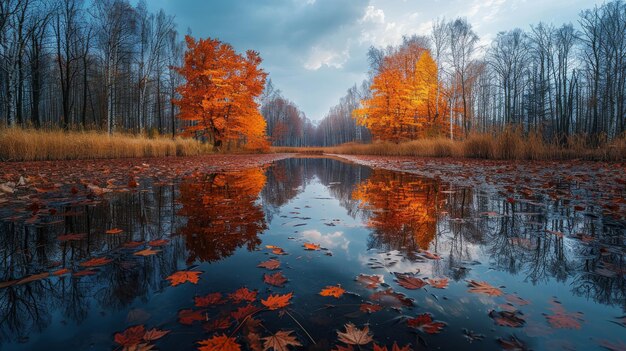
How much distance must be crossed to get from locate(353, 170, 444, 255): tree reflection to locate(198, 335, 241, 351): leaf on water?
138 centimetres

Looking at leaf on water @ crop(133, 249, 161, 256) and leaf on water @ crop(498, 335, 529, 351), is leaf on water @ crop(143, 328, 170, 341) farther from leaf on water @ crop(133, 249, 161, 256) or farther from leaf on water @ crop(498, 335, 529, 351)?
leaf on water @ crop(498, 335, 529, 351)

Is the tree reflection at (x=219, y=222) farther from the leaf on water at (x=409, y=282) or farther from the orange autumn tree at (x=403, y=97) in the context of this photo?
the orange autumn tree at (x=403, y=97)

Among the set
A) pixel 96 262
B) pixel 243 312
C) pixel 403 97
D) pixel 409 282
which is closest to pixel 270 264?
pixel 243 312

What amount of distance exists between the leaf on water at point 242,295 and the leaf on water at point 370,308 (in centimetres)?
55

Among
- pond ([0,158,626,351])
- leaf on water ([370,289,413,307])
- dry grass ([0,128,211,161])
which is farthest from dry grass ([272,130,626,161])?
dry grass ([0,128,211,161])

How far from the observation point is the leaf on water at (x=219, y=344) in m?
1.00

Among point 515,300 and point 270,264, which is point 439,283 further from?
point 270,264

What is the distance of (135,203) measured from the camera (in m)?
3.46

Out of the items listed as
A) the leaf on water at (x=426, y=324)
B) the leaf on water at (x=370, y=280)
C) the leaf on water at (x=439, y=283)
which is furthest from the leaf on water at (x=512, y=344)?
the leaf on water at (x=370, y=280)

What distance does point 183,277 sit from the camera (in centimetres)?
156

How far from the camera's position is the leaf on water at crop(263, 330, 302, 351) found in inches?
40.0

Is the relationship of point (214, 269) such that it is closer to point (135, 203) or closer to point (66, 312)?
point (66, 312)

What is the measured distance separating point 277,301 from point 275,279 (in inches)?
9.4

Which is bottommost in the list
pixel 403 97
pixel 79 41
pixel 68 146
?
pixel 68 146
